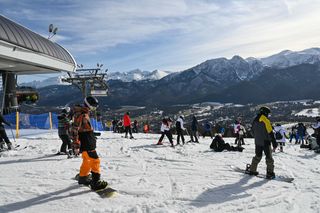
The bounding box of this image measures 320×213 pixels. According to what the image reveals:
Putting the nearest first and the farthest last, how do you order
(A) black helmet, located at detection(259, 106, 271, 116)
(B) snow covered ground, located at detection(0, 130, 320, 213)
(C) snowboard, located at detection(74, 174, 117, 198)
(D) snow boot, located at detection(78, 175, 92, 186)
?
1. (B) snow covered ground, located at detection(0, 130, 320, 213)
2. (C) snowboard, located at detection(74, 174, 117, 198)
3. (D) snow boot, located at detection(78, 175, 92, 186)
4. (A) black helmet, located at detection(259, 106, 271, 116)

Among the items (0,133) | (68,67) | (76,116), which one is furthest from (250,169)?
(68,67)

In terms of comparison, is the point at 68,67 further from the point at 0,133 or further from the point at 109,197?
the point at 109,197

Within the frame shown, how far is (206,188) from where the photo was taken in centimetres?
714

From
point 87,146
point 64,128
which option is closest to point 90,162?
point 87,146

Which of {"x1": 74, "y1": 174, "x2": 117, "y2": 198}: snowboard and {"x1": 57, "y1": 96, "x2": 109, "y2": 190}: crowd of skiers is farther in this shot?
{"x1": 57, "y1": 96, "x2": 109, "y2": 190}: crowd of skiers

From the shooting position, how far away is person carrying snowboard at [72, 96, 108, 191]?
655 centimetres

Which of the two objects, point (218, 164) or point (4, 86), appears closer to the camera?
point (218, 164)

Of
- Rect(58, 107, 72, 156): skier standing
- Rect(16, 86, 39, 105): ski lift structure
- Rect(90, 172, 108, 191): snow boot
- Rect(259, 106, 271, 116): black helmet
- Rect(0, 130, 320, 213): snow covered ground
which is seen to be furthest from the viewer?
Rect(16, 86, 39, 105): ski lift structure

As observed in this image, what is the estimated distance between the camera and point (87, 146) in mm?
6574

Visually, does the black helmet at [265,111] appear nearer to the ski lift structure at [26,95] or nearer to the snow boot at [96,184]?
the snow boot at [96,184]

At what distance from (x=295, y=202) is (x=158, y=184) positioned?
2787 mm

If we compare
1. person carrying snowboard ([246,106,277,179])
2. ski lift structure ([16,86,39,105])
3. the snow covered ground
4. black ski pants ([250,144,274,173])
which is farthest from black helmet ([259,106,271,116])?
ski lift structure ([16,86,39,105])

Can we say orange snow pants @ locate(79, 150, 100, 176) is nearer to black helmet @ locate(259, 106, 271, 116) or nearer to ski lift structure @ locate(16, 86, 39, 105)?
black helmet @ locate(259, 106, 271, 116)

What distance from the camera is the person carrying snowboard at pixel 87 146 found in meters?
6.55
